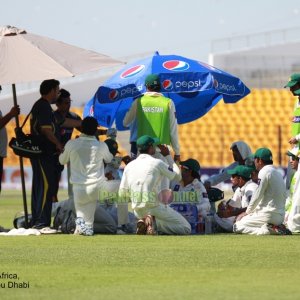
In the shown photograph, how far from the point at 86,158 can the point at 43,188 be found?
2.26 ft

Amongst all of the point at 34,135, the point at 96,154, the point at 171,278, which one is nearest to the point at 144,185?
the point at 96,154

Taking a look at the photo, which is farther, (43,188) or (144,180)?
(43,188)

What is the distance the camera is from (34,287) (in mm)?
8656

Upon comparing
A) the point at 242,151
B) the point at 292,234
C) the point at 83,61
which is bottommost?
the point at 292,234

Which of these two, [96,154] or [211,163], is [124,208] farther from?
[211,163]

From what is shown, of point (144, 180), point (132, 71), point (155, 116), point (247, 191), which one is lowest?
point (247, 191)

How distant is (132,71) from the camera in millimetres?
15773

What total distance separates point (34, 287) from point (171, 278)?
1.19 m

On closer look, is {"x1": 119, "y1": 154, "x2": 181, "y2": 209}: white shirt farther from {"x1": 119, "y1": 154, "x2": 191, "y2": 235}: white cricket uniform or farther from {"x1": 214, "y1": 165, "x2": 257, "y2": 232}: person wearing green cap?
{"x1": 214, "y1": 165, "x2": 257, "y2": 232}: person wearing green cap

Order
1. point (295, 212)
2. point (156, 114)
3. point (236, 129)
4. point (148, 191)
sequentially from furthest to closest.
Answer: point (236, 129), point (156, 114), point (295, 212), point (148, 191)

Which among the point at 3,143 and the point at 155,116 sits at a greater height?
the point at 155,116

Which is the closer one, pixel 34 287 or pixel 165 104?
pixel 34 287

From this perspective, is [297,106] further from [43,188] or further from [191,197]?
[43,188]

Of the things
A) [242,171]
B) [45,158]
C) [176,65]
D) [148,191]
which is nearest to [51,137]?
[45,158]
